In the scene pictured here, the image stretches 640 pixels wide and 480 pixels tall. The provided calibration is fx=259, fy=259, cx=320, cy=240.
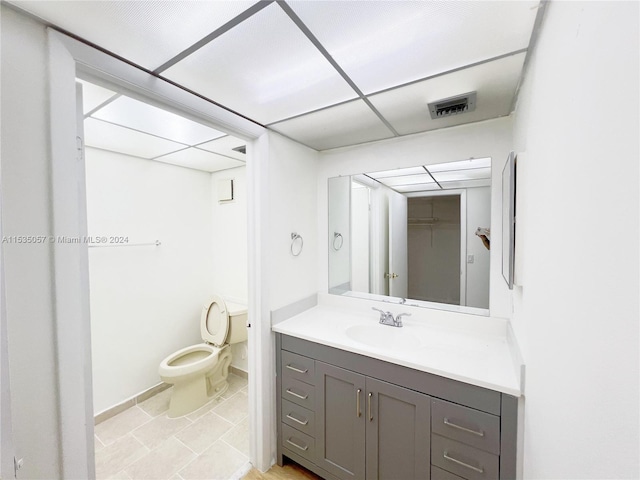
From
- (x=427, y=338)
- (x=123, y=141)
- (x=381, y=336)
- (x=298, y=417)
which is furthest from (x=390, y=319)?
(x=123, y=141)

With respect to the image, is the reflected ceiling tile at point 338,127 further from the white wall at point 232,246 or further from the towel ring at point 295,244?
the white wall at point 232,246

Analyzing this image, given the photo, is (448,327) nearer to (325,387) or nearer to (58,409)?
(325,387)

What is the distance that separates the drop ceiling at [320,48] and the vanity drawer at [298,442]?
194 centimetres

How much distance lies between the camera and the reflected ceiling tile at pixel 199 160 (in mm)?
2186

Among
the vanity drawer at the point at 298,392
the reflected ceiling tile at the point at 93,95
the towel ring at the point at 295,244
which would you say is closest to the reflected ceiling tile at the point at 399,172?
the towel ring at the point at 295,244

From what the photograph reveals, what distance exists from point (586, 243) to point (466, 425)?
103 cm

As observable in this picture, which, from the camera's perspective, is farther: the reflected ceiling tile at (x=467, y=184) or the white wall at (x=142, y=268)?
the white wall at (x=142, y=268)

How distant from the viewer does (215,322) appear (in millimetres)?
2602

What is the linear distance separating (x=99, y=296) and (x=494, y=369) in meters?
2.72

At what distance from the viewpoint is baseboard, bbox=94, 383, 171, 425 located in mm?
2096

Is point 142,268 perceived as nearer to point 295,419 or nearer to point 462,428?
point 295,419

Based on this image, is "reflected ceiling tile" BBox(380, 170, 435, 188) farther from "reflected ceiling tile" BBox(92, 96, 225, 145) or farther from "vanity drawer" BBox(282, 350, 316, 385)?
"vanity drawer" BBox(282, 350, 316, 385)

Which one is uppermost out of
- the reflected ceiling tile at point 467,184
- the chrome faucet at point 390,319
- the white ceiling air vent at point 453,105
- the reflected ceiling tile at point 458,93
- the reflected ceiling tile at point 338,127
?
the reflected ceiling tile at point 338,127

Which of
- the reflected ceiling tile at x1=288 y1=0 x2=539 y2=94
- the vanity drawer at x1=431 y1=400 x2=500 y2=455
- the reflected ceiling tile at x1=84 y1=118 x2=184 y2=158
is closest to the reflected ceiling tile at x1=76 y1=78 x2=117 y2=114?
the reflected ceiling tile at x1=84 y1=118 x2=184 y2=158
